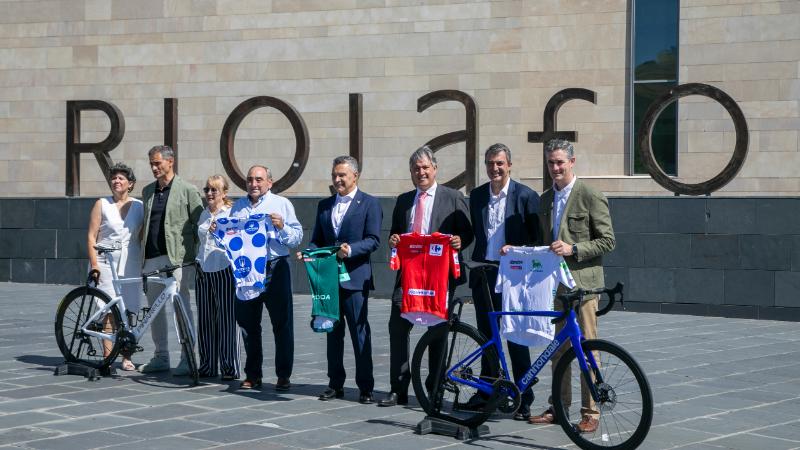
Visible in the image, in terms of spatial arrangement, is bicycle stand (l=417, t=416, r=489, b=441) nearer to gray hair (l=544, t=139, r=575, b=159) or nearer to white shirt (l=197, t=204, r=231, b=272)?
gray hair (l=544, t=139, r=575, b=159)

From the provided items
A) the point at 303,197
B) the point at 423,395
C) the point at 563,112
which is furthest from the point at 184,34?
the point at 423,395

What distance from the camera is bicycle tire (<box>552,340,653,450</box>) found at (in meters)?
7.04

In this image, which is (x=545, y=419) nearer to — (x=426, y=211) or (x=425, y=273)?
(x=425, y=273)

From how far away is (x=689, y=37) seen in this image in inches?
677

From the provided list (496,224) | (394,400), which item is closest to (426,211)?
(496,224)

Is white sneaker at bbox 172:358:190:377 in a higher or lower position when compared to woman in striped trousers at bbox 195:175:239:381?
lower

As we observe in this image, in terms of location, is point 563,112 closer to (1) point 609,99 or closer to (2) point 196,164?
(1) point 609,99

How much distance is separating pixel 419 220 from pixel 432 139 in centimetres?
864

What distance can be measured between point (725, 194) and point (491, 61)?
3.89m

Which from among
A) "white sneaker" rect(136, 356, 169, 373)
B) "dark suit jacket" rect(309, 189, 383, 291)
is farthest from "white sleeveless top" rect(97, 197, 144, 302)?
"dark suit jacket" rect(309, 189, 383, 291)

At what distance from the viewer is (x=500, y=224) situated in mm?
8516

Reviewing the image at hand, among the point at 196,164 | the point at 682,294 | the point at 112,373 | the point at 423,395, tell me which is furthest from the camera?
the point at 196,164

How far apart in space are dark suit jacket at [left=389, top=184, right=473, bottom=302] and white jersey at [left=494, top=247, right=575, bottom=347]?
78 cm

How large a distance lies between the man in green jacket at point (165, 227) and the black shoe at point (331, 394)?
1.63 meters
